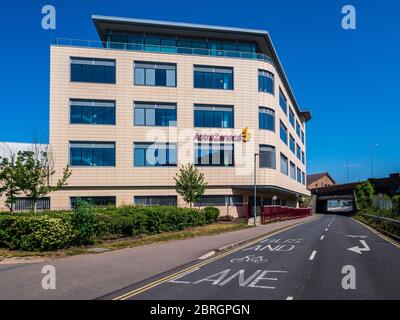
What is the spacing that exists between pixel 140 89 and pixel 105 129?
551cm

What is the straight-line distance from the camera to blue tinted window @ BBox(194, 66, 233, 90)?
150 feet

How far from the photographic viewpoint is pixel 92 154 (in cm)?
4250

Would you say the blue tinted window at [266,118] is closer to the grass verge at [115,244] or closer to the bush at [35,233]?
the grass verge at [115,244]

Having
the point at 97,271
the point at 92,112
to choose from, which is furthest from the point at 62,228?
the point at 92,112

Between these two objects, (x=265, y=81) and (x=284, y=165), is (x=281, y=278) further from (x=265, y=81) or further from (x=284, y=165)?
(x=284, y=165)

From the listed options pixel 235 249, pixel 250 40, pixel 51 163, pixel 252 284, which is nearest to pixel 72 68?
pixel 51 163

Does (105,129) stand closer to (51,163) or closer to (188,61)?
(51,163)

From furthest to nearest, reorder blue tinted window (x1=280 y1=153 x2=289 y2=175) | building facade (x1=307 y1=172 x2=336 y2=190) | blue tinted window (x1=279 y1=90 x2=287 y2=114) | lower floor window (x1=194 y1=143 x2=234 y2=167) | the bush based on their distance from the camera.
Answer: building facade (x1=307 y1=172 x2=336 y2=190), blue tinted window (x1=279 y1=90 x2=287 y2=114), blue tinted window (x1=280 y1=153 x2=289 y2=175), lower floor window (x1=194 y1=143 x2=234 y2=167), the bush

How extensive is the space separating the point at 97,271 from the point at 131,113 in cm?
3246

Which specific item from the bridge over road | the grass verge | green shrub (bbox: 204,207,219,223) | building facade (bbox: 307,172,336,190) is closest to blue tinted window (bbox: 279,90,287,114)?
green shrub (bbox: 204,207,219,223)

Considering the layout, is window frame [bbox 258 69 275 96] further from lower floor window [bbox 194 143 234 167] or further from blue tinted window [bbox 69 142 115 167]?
blue tinted window [bbox 69 142 115 167]

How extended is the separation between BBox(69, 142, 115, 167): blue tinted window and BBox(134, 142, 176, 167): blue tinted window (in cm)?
251

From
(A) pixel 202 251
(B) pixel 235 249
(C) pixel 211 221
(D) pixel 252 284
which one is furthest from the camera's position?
(C) pixel 211 221
